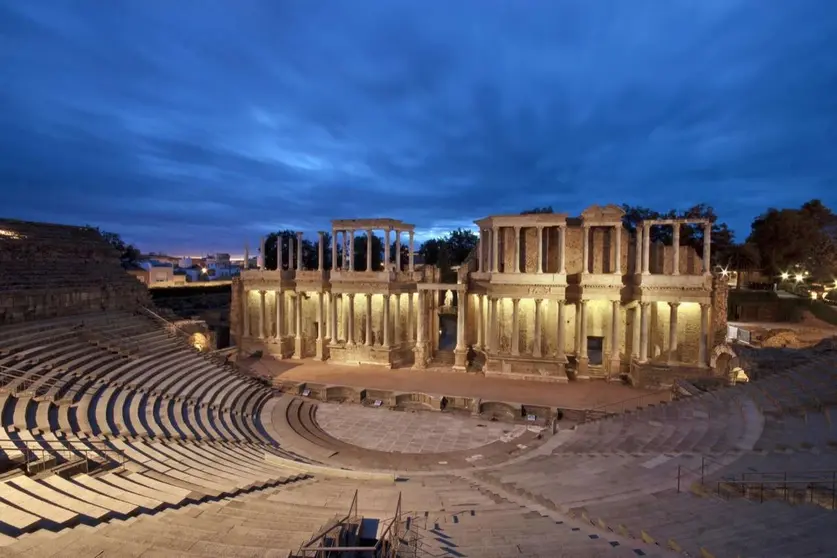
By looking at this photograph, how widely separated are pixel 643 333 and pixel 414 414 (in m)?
14.3

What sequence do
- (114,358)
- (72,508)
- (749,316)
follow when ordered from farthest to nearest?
(749,316)
(114,358)
(72,508)

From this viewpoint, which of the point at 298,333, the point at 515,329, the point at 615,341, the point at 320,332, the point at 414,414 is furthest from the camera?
the point at 298,333

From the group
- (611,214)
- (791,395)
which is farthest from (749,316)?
(791,395)

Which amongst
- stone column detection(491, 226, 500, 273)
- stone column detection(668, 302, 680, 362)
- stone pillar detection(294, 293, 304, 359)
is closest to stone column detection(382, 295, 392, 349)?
stone pillar detection(294, 293, 304, 359)

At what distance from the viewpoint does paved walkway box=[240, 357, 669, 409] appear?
23694 mm

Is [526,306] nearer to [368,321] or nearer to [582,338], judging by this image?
[582,338]

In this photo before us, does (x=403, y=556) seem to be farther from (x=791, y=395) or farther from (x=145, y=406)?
(x=791, y=395)

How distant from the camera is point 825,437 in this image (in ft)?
41.8

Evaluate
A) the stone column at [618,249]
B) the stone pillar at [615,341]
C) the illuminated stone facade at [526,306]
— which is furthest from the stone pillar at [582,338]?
the stone column at [618,249]

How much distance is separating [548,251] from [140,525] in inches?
1075

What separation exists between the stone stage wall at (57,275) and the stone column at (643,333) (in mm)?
29216

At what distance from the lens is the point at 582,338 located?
93.6ft

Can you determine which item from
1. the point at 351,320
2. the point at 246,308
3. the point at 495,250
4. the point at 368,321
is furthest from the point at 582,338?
the point at 246,308

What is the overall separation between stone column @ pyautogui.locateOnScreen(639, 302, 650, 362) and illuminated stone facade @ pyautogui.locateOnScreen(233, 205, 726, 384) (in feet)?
0.19
